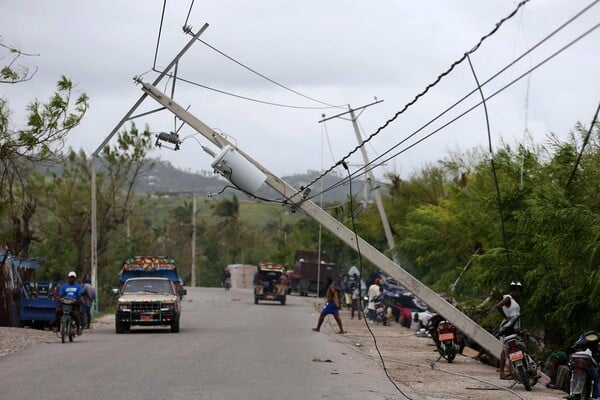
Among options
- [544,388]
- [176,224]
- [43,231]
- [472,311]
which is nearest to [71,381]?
[544,388]

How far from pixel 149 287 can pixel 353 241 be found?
9.82 m

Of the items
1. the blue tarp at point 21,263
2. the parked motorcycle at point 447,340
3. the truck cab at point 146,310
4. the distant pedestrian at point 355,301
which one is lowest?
the parked motorcycle at point 447,340

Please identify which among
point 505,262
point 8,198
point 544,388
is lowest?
point 544,388

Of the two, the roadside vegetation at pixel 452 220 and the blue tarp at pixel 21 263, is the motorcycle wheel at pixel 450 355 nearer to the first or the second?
the roadside vegetation at pixel 452 220

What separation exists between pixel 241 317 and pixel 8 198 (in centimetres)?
1583

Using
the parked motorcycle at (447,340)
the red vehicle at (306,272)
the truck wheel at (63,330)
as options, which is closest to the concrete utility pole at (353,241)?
the parked motorcycle at (447,340)

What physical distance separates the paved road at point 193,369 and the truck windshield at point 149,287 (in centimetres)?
138

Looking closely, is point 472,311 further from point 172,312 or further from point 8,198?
point 8,198

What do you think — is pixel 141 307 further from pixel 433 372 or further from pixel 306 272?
pixel 306 272

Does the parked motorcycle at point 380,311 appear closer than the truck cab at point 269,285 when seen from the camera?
Yes

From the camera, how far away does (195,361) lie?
2102 centimetres

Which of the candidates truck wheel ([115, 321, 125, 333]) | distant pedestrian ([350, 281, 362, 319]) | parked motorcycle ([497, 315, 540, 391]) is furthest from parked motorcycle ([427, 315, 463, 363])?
distant pedestrian ([350, 281, 362, 319])

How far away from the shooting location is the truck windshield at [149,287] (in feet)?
108

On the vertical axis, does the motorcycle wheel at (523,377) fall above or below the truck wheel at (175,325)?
below
